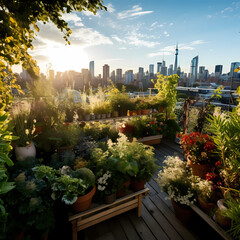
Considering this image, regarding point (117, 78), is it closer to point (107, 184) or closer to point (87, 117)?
point (87, 117)

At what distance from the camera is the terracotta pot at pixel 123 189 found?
173 cm

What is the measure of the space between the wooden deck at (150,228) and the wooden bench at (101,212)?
16 cm

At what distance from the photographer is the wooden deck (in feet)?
5.72

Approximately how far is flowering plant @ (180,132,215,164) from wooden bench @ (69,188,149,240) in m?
0.90

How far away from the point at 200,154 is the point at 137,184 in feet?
3.43

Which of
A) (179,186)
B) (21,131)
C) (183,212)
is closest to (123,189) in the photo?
(179,186)

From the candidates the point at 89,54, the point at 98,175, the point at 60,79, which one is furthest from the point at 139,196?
the point at 60,79

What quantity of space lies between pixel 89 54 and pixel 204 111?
3265 mm

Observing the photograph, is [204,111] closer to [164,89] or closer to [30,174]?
[164,89]

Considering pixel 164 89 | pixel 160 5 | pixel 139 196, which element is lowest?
pixel 139 196

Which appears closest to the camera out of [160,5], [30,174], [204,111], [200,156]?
[30,174]

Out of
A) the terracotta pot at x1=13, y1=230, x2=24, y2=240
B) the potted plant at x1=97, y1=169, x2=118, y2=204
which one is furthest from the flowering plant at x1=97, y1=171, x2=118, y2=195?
the terracotta pot at x1=13, y1=230, x2=24, y2=240

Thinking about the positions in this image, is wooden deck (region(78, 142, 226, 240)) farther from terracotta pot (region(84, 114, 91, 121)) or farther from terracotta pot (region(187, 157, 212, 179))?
terracotta pot (region(84, 114, 91, 121))

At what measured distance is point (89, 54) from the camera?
2977mm
